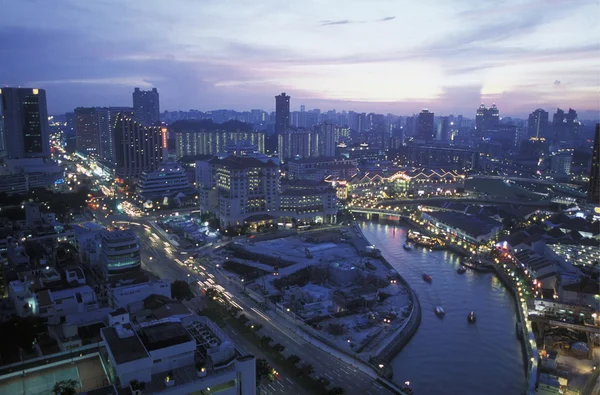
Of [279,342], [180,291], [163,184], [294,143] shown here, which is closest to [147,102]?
[294,143]

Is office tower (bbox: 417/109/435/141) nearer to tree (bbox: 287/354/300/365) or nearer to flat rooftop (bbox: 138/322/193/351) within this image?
tree (bbox: 287/354/300/365)

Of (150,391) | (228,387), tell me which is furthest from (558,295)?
(150,391)

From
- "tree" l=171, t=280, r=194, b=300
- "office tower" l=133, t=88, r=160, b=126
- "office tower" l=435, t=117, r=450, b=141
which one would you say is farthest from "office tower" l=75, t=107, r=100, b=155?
"office tower" l=435, t=117, r=450, b=141

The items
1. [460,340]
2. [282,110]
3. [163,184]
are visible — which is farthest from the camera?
[282,110]

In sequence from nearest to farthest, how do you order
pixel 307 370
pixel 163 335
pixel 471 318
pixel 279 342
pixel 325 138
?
pixel 163 335
pixel 307 370
pixel 279 342
pixel 471 318
pixel 325 138

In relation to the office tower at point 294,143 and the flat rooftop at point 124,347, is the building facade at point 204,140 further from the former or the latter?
the flat rooftop at point 124,347

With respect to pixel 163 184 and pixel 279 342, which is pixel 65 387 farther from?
pixel 163 184

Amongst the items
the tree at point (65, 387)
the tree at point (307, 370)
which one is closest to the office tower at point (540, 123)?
the tree at point (307, 370)
